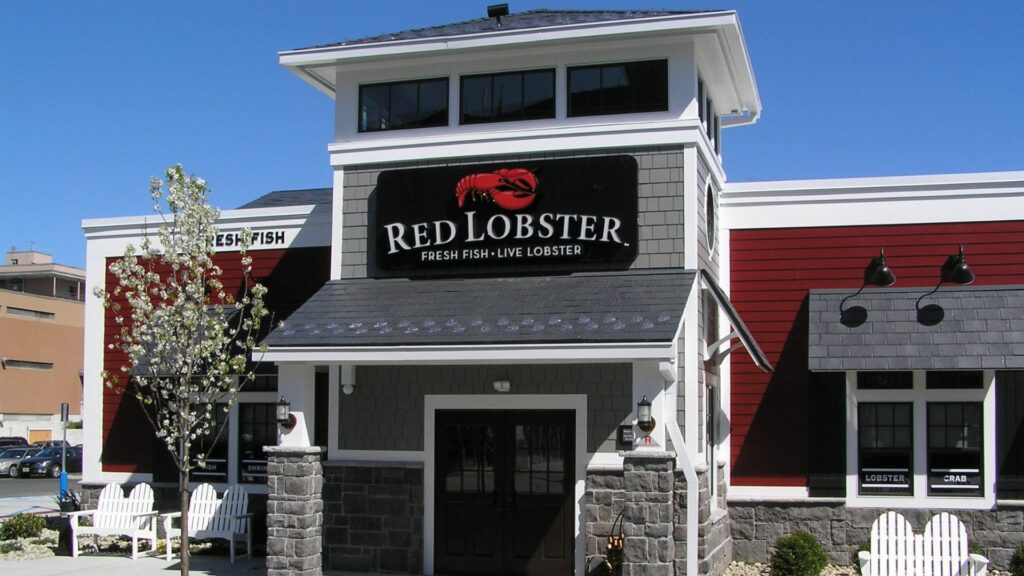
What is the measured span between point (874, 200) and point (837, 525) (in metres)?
4.57

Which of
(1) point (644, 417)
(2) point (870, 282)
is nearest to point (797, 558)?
(1) point (644, 417)

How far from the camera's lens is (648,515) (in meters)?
12.3

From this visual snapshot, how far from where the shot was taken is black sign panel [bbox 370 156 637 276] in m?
14.2

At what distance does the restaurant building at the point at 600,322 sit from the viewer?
1353cm

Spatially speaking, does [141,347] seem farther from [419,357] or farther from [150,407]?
[150,407]

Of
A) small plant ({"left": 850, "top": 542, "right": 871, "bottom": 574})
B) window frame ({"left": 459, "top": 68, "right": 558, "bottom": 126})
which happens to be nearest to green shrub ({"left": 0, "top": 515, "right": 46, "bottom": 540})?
window frame ({"left": 459, "top": 68, "right": 558, "bottom": 126})

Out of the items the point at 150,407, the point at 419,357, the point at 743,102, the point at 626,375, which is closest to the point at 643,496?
the point at 626,375

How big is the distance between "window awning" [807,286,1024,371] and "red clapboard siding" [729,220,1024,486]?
374 mm

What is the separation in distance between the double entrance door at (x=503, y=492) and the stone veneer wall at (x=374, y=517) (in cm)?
31

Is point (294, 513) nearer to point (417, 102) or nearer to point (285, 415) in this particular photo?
point (285, 415)

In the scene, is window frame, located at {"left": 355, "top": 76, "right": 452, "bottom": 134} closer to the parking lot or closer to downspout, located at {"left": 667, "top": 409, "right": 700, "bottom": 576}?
downspout, located at {"left": 667, "top": 409, "right": 700, "bottom": 576}

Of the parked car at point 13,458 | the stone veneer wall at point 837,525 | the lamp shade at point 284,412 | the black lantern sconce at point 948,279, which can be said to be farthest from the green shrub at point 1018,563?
the parked car at point 13,458

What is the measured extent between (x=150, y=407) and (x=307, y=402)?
19.3ft

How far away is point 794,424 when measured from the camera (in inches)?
624
